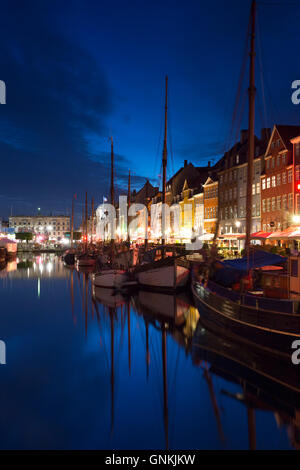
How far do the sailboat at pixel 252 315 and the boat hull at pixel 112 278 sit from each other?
1403cm

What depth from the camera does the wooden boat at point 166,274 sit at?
1281 inches

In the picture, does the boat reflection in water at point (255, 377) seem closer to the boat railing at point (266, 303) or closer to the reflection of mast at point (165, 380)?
the reflection of mast at point (165, 380)

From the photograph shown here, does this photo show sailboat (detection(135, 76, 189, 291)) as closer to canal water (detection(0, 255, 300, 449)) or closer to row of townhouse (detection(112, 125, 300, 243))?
row of townhouse (detection(112, 125, 300, 243))

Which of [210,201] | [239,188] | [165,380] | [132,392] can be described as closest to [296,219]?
[239,188]

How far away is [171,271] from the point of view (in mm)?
32875

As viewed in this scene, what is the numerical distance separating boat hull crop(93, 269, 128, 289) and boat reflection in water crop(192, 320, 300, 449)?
17802 millimetres

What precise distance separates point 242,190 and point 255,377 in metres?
48.3

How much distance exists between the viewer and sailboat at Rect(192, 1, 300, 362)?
14284mm

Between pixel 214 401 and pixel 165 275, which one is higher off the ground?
pixel 165 275

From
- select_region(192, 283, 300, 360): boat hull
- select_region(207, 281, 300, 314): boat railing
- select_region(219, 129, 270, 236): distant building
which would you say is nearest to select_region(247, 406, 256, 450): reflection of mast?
select_region(192, 283, 300, 360): boat hull

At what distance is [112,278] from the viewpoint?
1395 inches

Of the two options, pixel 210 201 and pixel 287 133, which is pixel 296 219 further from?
pixel 210 201

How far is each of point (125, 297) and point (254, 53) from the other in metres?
21.7
